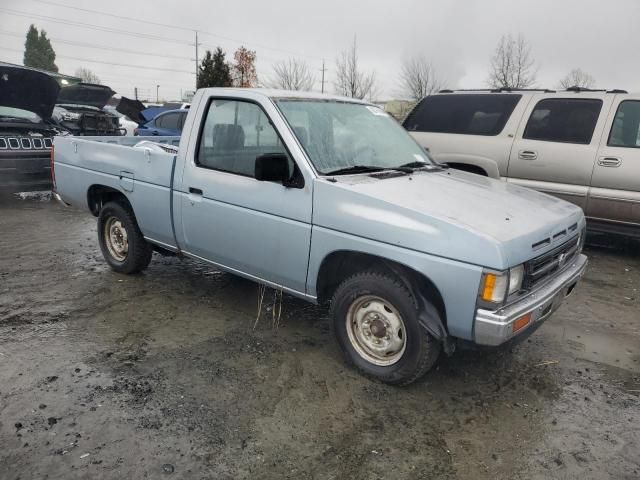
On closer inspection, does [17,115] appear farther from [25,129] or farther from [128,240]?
[128,240]

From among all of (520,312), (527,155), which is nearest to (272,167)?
(520,312)

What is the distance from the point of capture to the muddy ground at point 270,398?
8.96 ft

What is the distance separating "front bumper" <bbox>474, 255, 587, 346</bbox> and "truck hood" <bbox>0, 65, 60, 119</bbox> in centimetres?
829

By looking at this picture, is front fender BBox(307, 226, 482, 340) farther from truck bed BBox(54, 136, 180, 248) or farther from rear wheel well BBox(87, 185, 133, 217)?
rear wheel well BBox(87, 185, 133, 217)

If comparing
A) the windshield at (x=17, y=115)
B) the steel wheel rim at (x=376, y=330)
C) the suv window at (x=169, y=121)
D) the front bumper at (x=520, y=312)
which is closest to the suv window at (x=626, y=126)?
the front bumper at (x=520, y=312)

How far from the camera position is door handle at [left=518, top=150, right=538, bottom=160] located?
267 inches

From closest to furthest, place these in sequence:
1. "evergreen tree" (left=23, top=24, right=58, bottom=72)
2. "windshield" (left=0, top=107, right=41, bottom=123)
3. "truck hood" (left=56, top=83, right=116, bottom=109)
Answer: "windshield" (left=0, top=107, right=41, bottom=123) < "truck hood" (left=56, top=83, right=116, bottom=109) < "evergreen tree" (left=23, top=24, right=58, bottom=72)

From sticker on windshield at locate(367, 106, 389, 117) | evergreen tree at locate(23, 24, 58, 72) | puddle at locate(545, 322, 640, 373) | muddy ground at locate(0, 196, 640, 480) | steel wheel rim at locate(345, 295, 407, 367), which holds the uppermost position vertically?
evergreen tree at locate(23, 24, 58, 72)

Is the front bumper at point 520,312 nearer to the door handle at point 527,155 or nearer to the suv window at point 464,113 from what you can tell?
the door handle at point 527,155

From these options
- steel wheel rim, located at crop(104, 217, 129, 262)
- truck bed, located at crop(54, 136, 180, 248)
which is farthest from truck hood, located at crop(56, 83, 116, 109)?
steel wheel rim, located at crop(104, 217, 129, 262)

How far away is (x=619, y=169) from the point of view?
20.5ft

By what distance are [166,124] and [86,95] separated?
1.84 metres

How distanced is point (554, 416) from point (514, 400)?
0.26 m

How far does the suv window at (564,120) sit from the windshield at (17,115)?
819cm
